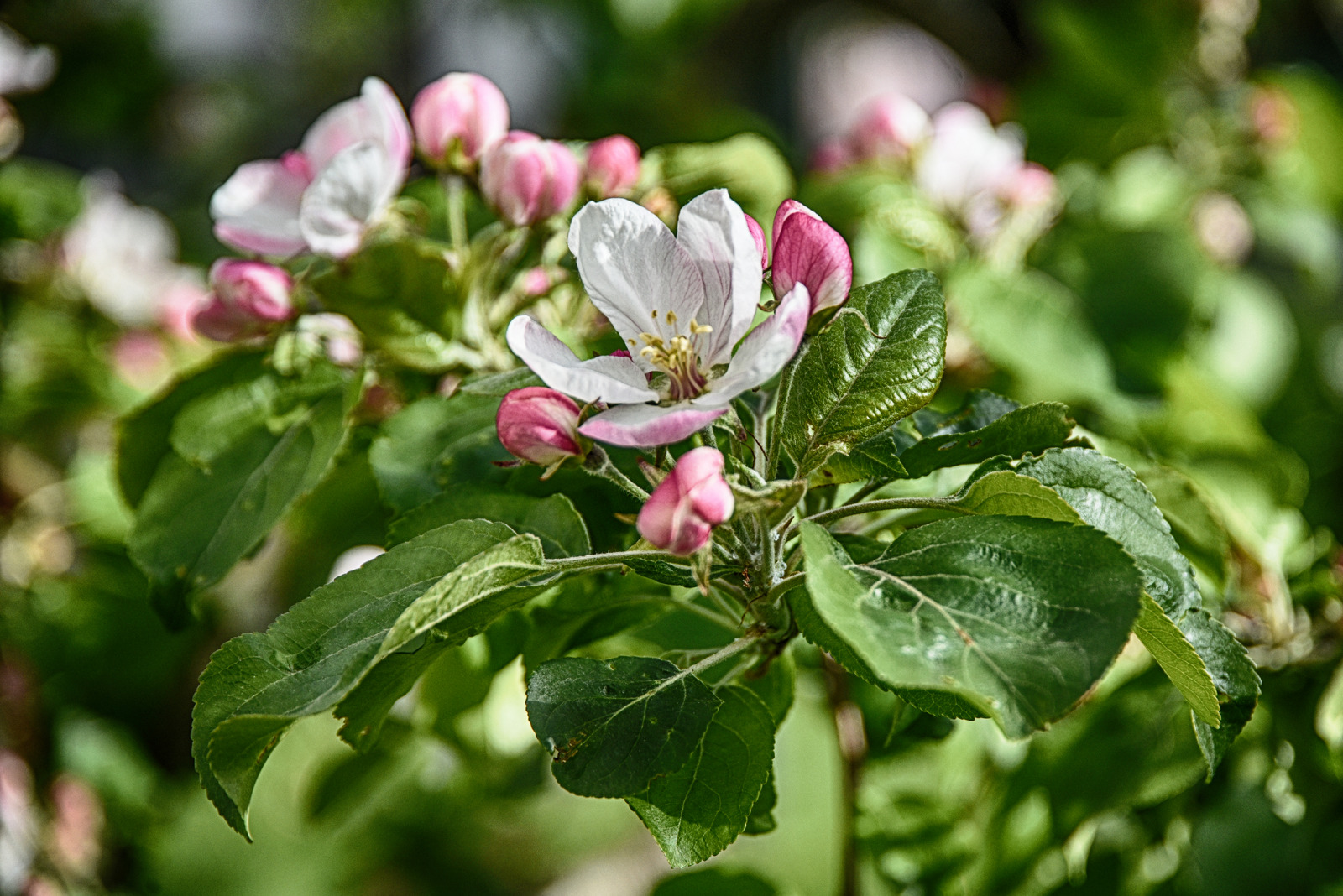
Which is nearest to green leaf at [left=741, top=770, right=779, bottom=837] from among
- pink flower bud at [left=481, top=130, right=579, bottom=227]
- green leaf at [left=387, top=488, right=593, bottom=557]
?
green leaf at [left=387, top=488, right=593, bottom=557]

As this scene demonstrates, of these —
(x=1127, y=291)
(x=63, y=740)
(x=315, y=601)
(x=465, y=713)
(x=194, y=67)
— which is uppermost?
(x=315, y=601)

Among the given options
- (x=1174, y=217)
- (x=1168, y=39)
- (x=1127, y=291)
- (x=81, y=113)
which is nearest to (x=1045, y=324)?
(x=1127, y=291)

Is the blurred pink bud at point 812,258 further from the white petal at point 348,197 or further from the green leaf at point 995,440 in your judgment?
the white petal at point 348,197

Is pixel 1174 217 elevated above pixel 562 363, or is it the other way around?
pixel 562 363

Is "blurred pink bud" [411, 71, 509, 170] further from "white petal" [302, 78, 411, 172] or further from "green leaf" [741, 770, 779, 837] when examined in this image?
"green leaf" [741, 770, 779, 837]

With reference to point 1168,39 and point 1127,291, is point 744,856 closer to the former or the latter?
point 1127,291

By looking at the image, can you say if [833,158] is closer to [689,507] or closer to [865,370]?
[865,370]

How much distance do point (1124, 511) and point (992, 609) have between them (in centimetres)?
13

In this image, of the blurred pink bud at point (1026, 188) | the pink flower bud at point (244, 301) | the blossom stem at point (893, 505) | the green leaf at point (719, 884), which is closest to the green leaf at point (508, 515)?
the blossom stem at point (893, 505)

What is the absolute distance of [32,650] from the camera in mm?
1577

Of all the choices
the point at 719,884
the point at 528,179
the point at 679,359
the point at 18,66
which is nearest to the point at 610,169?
the point at 528,179

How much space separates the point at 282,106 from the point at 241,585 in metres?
1.99

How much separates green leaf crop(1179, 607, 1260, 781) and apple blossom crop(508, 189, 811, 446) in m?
0.27

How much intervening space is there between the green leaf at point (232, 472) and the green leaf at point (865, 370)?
0.33 meters
